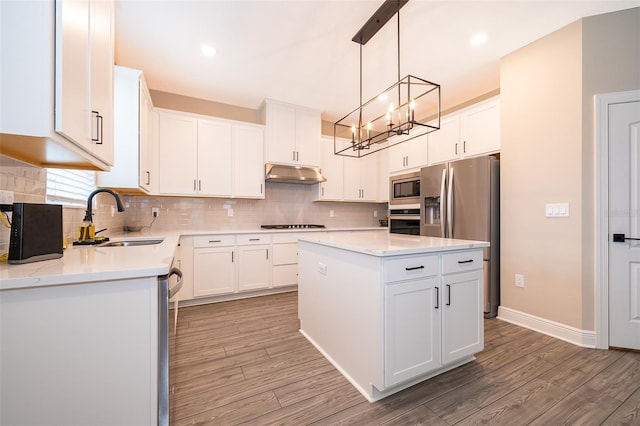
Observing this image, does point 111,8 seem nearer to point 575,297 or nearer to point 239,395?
point 239,395

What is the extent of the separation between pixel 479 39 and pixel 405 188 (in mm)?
1951

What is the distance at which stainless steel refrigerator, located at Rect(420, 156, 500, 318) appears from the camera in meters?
2.82

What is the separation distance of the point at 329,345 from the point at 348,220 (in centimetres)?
315

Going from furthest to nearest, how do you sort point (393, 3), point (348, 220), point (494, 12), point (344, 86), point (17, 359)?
point (348, 220) → point (344, 86) → point (494, 12) → point (393, 3) → point (17, 359)

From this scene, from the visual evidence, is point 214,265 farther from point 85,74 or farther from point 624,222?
point 624,222

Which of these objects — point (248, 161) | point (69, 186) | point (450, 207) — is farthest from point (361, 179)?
point (69, 186)

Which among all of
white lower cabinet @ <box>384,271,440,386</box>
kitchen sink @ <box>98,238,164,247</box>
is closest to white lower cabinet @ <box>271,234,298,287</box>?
kitchen sink @ <box>98,238,164,247</box>

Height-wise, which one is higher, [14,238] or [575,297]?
[14,238]

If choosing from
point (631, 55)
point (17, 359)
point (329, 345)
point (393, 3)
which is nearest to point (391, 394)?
point (329, 345)

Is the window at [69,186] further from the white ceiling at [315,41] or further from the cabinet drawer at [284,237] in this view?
the cabinet drawer at [284,237]

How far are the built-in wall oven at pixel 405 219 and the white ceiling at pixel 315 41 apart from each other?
65.9 inches

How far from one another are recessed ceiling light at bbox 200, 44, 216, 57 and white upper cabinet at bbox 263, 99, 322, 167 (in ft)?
3.68

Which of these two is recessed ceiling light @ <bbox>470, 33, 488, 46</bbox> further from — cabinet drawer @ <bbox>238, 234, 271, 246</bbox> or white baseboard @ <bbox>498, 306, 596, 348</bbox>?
cabinet drawer @ <bbox>238, 234, 271, 246</bbox>

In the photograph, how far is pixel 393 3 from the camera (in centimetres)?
202
